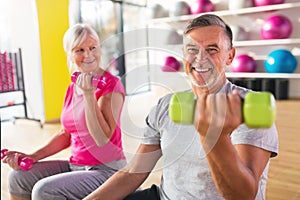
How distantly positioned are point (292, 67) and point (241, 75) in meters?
0.66

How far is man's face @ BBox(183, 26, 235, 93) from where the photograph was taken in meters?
0.80

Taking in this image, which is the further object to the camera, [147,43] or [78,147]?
[78,147]

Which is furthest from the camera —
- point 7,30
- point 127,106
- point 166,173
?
point 7,30

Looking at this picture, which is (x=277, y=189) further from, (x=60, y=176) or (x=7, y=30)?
(x=7, y=30)

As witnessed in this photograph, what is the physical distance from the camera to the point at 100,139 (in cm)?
116

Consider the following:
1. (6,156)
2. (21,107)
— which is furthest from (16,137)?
(6,156)

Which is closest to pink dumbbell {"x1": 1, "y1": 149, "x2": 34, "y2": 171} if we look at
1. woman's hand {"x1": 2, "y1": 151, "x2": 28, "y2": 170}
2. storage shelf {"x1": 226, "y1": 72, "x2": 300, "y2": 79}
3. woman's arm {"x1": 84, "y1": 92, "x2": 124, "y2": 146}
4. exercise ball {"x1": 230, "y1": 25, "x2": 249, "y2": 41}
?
woman's hand {"x1": 2, "y1": 151, "x2": 28, "y2": 170}

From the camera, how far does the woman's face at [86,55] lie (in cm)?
123

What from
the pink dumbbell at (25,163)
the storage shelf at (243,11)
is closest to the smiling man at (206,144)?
the pink dumbbell at (25,163)

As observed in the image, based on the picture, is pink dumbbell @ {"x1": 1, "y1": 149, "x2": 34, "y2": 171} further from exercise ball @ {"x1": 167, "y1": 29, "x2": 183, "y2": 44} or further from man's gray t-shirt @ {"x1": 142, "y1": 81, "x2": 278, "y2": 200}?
exercise ball @ {"x1": 167, "y1": 29, "x2": 183, "y2": 44}

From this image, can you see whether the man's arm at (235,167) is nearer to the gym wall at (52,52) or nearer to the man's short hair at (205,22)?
the man's short hair at (205,22)

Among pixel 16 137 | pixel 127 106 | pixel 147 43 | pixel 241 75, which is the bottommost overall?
pixel 16 137

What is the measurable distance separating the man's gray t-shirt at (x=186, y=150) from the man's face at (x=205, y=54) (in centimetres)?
5

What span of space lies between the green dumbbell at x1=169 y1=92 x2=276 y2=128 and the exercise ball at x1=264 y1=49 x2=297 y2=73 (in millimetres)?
4045
